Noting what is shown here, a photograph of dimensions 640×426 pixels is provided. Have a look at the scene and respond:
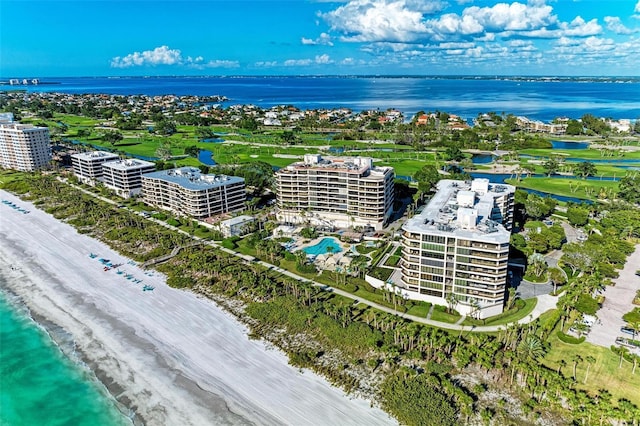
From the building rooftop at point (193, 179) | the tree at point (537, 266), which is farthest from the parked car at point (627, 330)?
the building rooftop at point (193, 179)

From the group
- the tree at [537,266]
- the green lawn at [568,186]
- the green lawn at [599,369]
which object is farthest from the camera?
the green lawn at [568,186]

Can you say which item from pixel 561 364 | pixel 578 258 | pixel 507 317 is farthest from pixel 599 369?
pixel 578 258

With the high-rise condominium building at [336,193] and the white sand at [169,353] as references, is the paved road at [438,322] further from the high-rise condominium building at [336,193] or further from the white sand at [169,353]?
the high-rise condominium building at [336,193]

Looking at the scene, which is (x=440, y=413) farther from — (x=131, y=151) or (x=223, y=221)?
(x=131, y=151)

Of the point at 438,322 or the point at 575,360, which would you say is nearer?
the point at 575,360

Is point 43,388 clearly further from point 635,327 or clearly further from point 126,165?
point 126,165

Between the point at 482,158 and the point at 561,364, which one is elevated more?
the point at 482,158

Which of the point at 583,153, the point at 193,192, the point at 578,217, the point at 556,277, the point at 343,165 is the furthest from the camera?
the point at 583,153
